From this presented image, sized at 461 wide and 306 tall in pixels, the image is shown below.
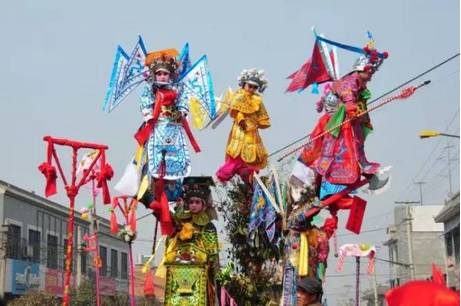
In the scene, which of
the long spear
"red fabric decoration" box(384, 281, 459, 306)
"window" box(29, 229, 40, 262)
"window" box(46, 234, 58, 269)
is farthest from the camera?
"window" box(46, 234, 58, 269)

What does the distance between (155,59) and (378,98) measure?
9.97 ft

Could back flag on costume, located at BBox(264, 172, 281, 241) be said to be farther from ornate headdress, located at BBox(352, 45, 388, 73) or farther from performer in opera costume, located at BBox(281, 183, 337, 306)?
ornate headdress, located at BBox(352, 45, 388, 73)

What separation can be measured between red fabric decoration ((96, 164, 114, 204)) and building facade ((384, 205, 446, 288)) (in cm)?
3709

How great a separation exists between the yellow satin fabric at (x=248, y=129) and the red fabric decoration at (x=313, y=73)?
612 millimetres

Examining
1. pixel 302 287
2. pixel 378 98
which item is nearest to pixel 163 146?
pixel 378 98

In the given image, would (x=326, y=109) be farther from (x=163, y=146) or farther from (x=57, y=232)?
(x=57, y=232)

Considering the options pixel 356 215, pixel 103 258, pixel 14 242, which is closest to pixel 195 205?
pixel 356 215

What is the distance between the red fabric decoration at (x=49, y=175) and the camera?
9859mm

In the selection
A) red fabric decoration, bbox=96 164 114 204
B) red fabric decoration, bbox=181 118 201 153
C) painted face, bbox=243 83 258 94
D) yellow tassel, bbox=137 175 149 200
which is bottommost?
yellow tassel, bbox=137 175 149 200

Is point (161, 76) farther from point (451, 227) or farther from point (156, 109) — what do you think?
point (451, 227)

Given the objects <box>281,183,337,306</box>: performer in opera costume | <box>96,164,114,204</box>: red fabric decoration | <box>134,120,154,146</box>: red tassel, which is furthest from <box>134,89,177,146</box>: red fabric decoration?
<box>281,183,337,306</box>: performer in opera costume

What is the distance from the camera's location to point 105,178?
34.2ft

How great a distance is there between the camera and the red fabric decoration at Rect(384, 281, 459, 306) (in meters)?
3.28

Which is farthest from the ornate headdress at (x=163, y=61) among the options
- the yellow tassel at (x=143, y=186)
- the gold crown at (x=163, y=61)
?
the yellow tassel at (x=143, y=186)
